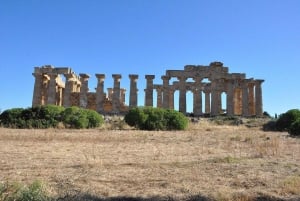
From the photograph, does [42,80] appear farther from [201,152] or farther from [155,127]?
[201,152]

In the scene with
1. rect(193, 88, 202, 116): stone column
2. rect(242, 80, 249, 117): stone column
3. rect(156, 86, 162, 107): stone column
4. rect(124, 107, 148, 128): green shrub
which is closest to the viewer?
rect(124, 107, 148, 128): green shrub

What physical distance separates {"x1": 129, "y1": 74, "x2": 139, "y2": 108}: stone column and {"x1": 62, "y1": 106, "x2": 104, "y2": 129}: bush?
821 inches

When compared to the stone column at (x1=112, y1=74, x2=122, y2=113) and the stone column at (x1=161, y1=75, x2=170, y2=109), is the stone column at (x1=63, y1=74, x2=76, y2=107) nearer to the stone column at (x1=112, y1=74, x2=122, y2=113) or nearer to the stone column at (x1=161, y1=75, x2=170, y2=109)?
the stone column at (x1=112, y1=74, x2=122, y2=113)

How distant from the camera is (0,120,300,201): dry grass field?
32.9 feet

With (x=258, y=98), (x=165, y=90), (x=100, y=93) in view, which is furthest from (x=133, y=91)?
(x=258, y=98)

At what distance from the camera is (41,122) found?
29.7m

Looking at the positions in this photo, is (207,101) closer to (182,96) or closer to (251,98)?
(251,98)

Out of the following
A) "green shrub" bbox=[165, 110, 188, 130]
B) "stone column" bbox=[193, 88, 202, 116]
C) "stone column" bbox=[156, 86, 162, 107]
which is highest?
"stone column" bbox=[156, 86, 162, 107]

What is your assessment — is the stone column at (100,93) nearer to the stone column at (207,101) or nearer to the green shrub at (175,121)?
the stone column at (207,101)

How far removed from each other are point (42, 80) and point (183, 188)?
48.0 meters

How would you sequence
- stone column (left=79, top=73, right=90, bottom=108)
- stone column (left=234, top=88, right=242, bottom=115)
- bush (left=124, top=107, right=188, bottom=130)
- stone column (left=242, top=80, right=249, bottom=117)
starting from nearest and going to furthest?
bush (left=124, top=107, right=188, bottom=130)
stone column (left=242, top=80, right=249, bottom=117)
stone column (left=79, top=73, right=90, bottom=108)
stone column (left=234, top=88, right=242, bottom=115)

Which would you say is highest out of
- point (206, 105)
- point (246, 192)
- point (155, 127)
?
point (206, 105)

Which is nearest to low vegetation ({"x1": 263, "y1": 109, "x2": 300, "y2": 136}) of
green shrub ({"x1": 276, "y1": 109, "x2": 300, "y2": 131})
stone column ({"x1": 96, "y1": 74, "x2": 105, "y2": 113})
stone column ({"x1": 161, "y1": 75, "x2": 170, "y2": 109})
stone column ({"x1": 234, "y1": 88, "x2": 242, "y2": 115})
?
green shrub ({"x1": 276, "y1": 109, "x2": 300, "y2": 131})

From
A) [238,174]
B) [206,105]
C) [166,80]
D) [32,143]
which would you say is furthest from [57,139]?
[206,105]
